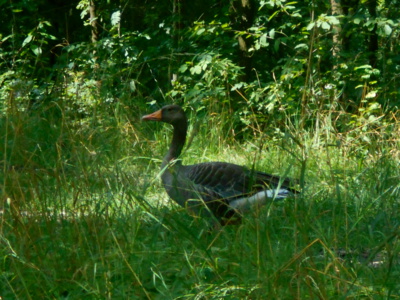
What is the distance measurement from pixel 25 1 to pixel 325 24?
679 centimetres

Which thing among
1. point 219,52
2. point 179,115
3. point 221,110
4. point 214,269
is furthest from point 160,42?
point 214,269

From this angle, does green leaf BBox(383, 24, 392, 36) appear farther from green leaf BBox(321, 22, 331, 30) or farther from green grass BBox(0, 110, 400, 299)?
green grass BBox(0, 110, 400, 299)

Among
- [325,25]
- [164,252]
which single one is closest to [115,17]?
[325,25]

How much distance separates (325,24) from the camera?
783cm

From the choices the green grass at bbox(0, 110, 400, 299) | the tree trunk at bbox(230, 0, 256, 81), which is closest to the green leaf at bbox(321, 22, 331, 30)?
the tree trunk at bbox(230, 0, 256, 81)

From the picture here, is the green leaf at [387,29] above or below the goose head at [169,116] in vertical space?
above

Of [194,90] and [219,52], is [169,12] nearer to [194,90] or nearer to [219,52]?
[219,52]

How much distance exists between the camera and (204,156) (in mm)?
8117

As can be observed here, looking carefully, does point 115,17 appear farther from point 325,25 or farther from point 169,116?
point 169,116

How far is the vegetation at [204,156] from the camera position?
3783mm

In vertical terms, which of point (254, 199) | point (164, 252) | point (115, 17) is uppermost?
point (115, 17)

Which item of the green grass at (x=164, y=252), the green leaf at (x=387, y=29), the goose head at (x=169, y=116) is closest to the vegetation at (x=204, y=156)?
the green grass at (x=164, y=252)

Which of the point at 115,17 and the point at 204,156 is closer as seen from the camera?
the point at 204,156

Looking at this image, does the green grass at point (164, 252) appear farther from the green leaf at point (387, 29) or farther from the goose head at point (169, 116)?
the green leaf at point (387, 29)
